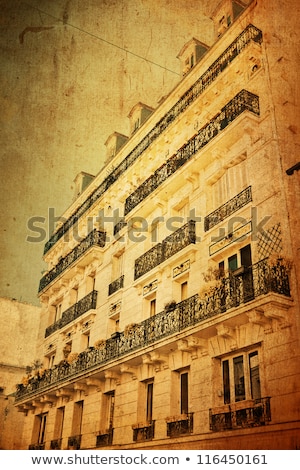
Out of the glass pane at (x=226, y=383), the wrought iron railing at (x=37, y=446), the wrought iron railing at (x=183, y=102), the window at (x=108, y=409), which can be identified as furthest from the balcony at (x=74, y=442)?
the wrought iron railing at (x=183, y=102)

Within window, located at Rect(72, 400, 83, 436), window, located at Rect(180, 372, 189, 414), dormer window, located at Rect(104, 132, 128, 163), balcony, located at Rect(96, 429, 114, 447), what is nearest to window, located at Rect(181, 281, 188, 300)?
window, located at Rect(180, 372, 189, 414)

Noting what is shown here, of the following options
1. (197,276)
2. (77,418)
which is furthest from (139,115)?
(77,418)

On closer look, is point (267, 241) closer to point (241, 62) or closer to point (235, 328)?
point (235, 328)

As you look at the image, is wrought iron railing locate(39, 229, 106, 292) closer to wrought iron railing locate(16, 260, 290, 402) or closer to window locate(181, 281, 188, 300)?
wrought iron railing locate(16, 260, 290, 402)

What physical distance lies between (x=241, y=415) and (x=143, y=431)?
13.4 feet

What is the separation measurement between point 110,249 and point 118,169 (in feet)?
11.8

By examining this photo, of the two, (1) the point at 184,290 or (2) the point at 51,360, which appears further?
Answer: (2) the point at 51,360

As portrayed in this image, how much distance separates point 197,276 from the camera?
1398cm

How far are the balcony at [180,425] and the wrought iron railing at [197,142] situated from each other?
7896 millimetres

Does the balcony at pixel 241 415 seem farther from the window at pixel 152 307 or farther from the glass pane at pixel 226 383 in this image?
the window at pixel 152 307

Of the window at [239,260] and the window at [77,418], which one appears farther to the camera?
the window at [77,418]

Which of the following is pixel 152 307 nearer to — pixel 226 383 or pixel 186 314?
pixel 186 314

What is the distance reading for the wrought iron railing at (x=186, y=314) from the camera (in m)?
10.8

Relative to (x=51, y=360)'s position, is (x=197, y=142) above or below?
above
